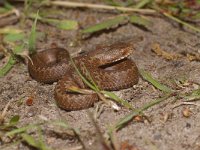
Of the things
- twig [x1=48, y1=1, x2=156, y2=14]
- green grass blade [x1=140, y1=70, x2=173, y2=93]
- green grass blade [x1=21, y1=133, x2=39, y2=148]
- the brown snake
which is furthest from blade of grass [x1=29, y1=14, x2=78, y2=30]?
green grass blade [x1=21, y1=133, x2=39, y2=148]

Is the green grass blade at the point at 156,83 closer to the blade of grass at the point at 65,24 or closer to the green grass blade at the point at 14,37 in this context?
the blade of grass at the point at 65,24

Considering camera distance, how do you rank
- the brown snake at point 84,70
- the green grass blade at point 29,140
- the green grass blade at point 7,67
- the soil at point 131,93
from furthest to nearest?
the green grass blade at point 7,67, the brown snake at point 84,70, the soil at point 131,93, the green grass blade at point 29,140

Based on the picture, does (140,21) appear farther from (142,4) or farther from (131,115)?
(131,115)

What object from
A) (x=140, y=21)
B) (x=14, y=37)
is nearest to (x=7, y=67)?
(x=14, y=37)

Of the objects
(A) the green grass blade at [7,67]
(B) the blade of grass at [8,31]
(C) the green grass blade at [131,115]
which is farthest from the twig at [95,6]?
(C) the green grass blade at [131,115]

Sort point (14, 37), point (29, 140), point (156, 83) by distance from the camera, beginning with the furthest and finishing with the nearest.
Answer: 1. point (14, 37)
2. point (156, 83)
3. point (29, 140)

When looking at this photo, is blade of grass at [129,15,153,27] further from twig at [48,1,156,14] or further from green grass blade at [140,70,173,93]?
green grass blade at [140,70,173,93]

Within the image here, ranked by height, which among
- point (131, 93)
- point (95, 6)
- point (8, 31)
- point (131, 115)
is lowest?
point (131, 93)
